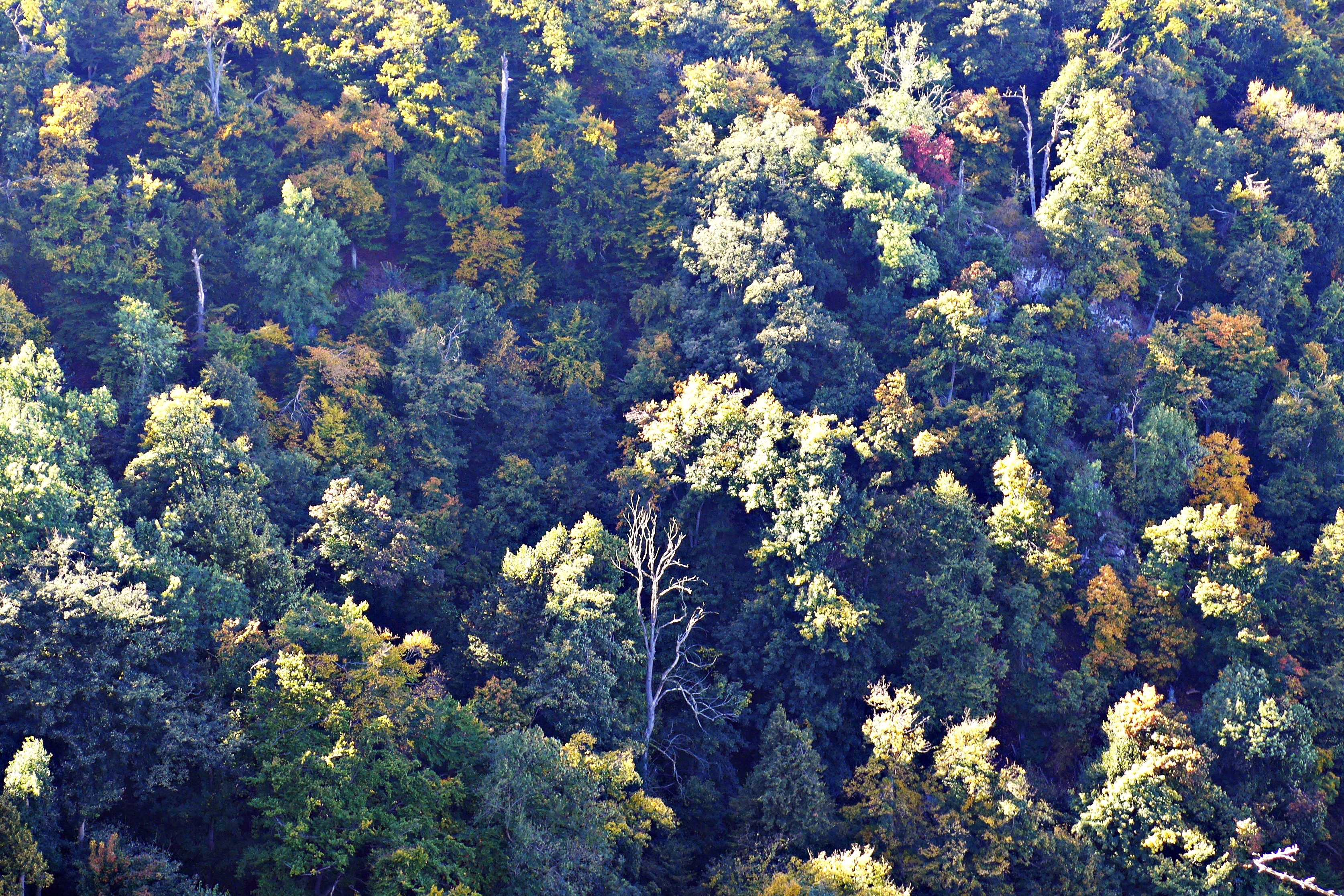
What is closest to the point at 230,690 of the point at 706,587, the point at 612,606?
the point at 612,606

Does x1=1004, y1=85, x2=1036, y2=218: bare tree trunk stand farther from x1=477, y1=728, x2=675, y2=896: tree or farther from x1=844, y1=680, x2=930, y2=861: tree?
x1=477, y1=728, x2=675, y2=896: tree

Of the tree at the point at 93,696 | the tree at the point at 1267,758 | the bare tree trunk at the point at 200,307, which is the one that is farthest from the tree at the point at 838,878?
the bare tree trunk at the point at 200,307

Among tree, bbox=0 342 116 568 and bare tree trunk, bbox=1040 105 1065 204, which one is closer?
tree, bbox=0 342 116 568

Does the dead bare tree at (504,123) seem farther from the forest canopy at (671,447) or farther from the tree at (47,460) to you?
the tree at (47,460)

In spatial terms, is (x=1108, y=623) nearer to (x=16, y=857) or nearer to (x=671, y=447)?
(x=671, y=447)

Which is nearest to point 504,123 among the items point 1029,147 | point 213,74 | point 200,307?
point 213,74

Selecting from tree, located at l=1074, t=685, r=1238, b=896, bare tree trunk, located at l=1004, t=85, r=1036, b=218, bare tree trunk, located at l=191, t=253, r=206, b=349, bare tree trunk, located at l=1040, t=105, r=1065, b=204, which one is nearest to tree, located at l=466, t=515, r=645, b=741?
bare tree trunk, located at l=191, t=253, r=206, b=349

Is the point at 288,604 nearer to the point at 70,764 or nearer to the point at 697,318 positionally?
the point at 70,764
